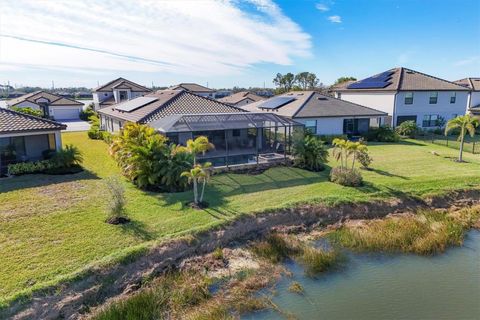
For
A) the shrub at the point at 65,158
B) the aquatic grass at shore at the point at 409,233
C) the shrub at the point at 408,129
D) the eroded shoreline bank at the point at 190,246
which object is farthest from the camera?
the shrub at the point at 408,129

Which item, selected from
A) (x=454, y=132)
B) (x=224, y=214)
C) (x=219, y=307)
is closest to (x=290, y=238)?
(x=224, y=214)

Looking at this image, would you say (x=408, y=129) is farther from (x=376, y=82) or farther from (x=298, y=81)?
(x=298, y=81)

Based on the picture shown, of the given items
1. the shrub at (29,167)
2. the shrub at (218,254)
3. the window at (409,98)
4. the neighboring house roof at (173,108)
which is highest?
the window at (409,98)

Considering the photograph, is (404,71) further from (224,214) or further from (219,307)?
(219,307)

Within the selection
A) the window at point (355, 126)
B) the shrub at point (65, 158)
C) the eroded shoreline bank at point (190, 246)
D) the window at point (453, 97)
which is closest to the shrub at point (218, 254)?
the eroded shoreline bank at point (190, 246)

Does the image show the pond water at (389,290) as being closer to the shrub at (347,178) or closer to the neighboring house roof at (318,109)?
the shrub at (347,178)

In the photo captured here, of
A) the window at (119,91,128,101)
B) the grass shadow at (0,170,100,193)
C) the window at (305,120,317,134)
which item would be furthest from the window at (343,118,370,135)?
the window at (119,91,128,101)
